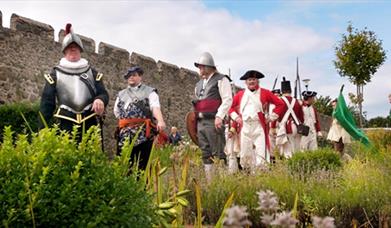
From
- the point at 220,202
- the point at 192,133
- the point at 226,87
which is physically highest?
the point at 226,87

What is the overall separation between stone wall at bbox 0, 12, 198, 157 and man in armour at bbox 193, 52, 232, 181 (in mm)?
7526

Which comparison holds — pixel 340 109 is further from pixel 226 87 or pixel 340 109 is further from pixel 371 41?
pixel 371 41

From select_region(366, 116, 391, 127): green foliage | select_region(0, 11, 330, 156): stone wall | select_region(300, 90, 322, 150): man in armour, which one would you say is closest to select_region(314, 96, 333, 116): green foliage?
select_region(366, 116, 391, 127): green foliage

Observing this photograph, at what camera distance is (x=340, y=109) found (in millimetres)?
15352

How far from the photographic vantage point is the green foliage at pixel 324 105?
37759 millimetres

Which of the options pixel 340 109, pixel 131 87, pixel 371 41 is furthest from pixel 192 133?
pixel 371 41

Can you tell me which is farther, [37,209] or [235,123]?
[235,123]

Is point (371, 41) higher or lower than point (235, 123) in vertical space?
higher

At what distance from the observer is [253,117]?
9.02m

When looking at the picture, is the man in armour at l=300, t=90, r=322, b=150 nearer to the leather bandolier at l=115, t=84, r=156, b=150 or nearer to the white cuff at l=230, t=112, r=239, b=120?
the white cuff at l=230, t=112, r=239, b=120

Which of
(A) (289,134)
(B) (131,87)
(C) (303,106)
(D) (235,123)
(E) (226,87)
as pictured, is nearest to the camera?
(B) (131,87)

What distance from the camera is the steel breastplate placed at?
592 cm

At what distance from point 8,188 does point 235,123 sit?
638cm

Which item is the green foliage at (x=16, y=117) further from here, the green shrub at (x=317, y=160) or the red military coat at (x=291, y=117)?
the green shrub at (x=317, y=160)
